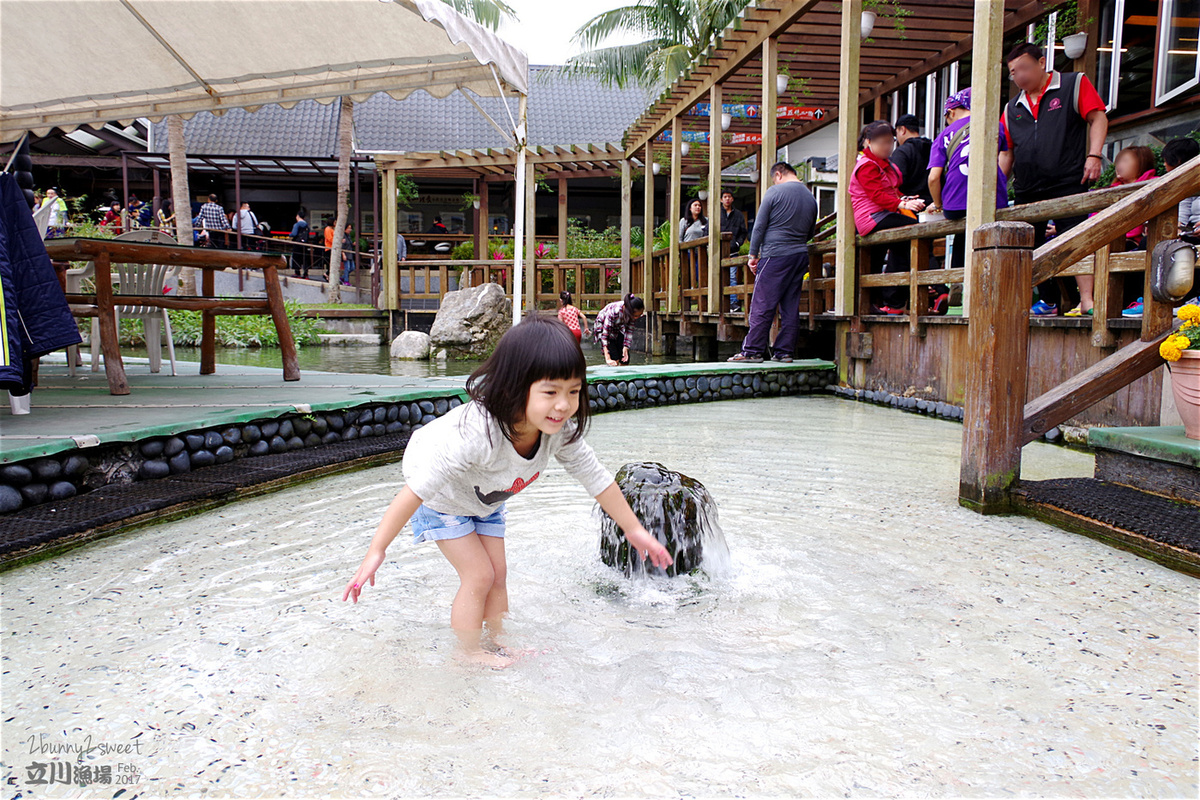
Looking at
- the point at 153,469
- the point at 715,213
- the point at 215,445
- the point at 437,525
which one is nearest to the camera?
the point at 437,525

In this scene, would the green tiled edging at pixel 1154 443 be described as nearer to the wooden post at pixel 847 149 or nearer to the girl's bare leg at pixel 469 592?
the girl's bare leg at pixel 469 592

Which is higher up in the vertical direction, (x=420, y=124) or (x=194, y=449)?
(x=420, y=124)

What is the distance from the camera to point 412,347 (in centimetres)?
1249

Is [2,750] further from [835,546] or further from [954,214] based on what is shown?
[954,214]

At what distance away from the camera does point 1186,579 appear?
2.72m

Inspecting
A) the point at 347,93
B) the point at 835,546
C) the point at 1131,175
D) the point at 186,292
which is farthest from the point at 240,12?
the point at 186,292

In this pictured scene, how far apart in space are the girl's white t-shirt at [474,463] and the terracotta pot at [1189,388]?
8.46 feet

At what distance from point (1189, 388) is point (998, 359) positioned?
28.7 inches

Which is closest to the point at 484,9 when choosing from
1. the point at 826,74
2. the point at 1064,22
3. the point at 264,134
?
the point at 264,134

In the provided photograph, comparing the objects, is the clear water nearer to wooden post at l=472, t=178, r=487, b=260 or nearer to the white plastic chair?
the white plastic chair

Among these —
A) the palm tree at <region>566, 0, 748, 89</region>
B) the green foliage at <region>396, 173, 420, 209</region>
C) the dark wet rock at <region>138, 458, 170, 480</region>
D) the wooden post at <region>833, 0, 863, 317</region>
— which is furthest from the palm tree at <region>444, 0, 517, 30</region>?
the dark wet rock at <region>138, 458, 170, 480</region>

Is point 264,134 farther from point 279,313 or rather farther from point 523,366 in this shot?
point 523,366

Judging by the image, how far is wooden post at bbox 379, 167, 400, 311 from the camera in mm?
15227

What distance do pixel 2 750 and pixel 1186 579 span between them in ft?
11.3
